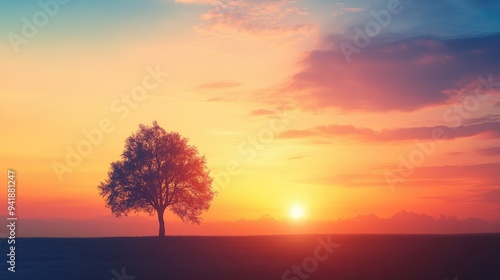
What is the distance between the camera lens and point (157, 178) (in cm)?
7438

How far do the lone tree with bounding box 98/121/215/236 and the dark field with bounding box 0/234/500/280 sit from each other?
10099 millimetres

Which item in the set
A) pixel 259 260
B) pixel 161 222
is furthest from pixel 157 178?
pixel 259 260

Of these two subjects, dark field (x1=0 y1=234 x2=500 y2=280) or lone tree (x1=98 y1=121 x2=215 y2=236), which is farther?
lone tree (x1=98 y1=121 x2=215 y2=236)

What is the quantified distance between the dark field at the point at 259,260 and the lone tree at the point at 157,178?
10.1 meters

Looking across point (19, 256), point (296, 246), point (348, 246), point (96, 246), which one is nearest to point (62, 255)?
point (19, 256)

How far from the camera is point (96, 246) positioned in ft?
204

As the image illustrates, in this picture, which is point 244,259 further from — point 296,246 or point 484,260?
point 484,260

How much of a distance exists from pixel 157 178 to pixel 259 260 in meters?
30.6

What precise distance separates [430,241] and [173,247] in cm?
2572

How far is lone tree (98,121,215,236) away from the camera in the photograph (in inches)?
2928

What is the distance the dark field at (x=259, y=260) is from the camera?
3831 centimetres

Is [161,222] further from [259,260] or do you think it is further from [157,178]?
[259,260]

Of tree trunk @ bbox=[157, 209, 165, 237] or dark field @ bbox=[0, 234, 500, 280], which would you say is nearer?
dark field @ bbox=[0, 234, 500, 280]

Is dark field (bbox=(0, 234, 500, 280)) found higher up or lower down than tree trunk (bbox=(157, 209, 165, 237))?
lower down
